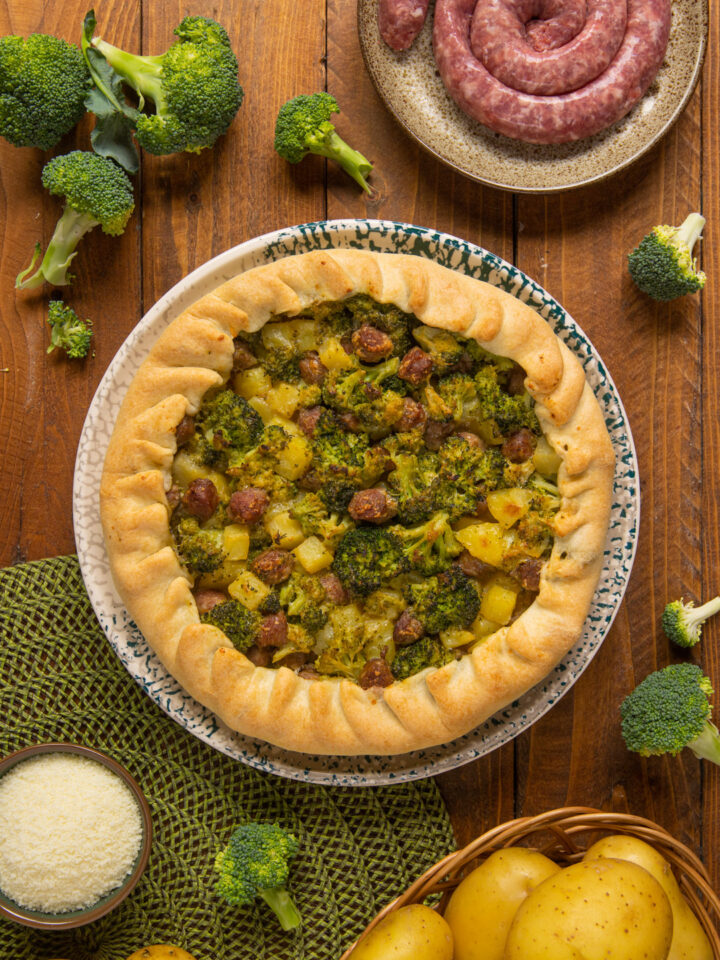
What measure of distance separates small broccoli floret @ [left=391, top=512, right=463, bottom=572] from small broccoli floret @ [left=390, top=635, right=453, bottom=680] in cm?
29

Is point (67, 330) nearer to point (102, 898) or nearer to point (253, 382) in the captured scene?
point (253, 382)

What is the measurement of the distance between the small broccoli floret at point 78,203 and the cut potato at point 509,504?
2.09m

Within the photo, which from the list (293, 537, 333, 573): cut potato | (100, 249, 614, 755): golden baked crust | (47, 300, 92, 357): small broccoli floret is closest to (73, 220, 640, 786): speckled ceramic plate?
(100, 249, 614, 755): golden baked crust

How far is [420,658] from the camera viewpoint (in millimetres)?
3613

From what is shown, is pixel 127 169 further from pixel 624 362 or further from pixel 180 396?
pixel 624 362

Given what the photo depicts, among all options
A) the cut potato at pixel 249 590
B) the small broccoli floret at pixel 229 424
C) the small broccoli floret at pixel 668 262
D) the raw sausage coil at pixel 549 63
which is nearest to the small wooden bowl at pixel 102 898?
the cut potato at pixel 249 590

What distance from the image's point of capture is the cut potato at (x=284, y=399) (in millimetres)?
3727

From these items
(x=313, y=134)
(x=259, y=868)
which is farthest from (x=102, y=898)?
(x=313, y=134)

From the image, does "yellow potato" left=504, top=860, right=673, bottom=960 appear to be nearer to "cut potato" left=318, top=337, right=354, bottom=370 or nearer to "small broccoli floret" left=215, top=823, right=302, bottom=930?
"small broccoli floret" left=215, top=823, right=302, bottom=930

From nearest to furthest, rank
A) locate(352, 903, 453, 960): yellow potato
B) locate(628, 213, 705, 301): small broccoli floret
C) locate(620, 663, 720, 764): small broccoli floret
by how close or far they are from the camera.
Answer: locate(352, 903, 453, 960): yellow potato → locate(620, 663, 720, 764): small broccoli floret → locate(628, 213, 705, 301): small broccoli floret

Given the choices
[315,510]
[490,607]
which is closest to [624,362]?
[490,607]

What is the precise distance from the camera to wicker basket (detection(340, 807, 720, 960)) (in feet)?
11.8

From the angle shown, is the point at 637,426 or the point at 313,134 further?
the point at 637,426

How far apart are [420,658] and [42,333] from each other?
2336 mm
